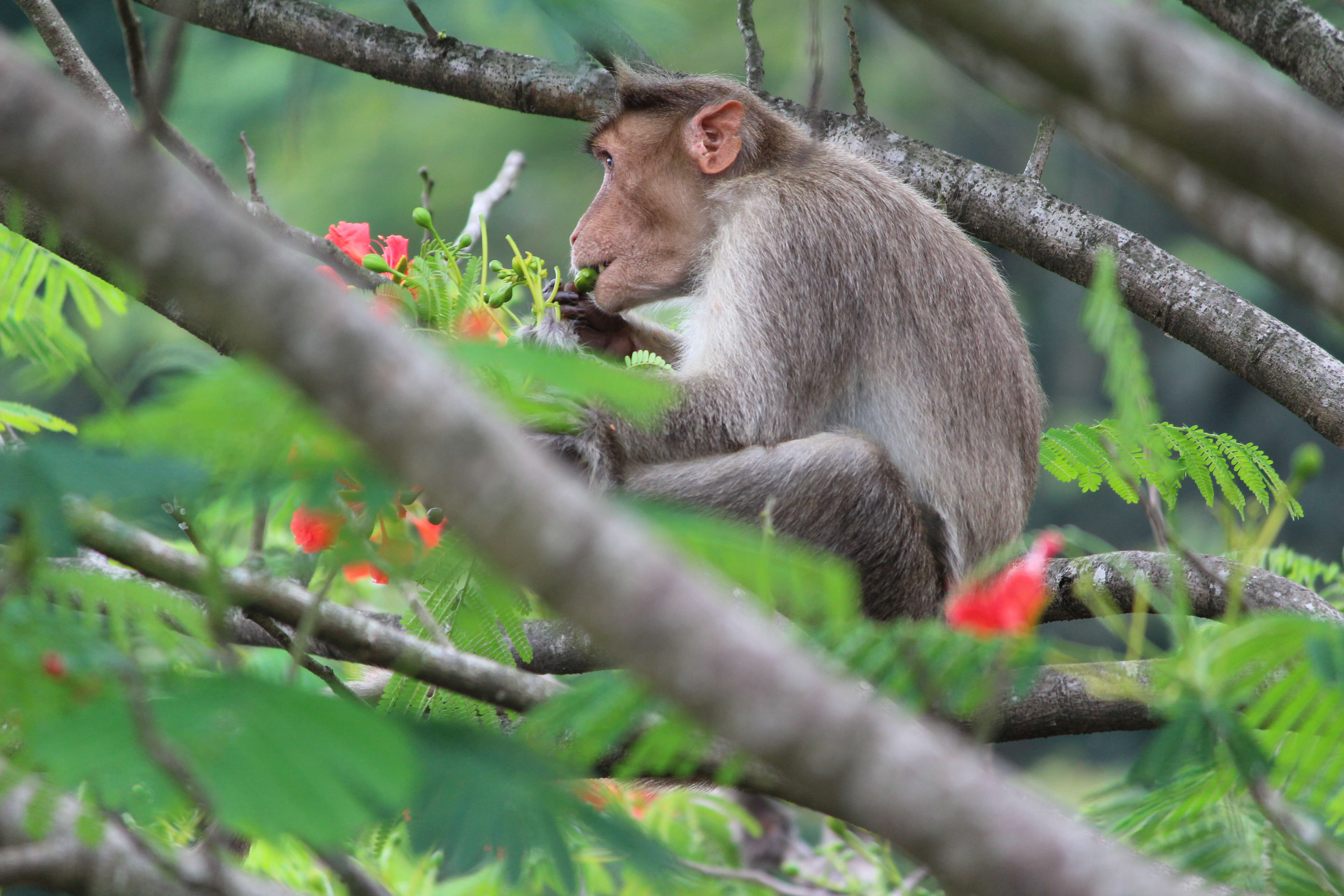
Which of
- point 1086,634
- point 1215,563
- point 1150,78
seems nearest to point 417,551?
point 1150,78

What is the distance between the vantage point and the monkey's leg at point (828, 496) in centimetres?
324

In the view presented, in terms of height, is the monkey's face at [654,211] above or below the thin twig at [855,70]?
below

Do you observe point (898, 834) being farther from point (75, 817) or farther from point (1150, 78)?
point (75, 817)

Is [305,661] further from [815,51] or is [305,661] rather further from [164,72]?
[815,51]

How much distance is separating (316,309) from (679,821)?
4.06 m

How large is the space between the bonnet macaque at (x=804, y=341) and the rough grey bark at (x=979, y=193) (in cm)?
22

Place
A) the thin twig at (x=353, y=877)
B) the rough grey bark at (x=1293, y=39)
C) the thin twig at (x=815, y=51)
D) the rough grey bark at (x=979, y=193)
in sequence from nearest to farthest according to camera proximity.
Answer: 1. the thin twig at (x=353, y=877)
2. the thin twig at (x=815, y=51)
3. the rough grey bark at (x=1293, y=39)
4. the rough grey bark at (x=979, y=193)

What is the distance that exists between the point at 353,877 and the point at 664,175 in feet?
9.67

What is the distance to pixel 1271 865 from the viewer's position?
59.1 inches

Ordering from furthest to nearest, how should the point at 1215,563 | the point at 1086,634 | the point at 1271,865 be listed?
1. the point at 1086,634
2. the point at 1215,563
3. the point at 1271,865

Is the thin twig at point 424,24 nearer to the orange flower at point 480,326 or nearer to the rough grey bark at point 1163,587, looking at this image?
the orange flower at point 480,326

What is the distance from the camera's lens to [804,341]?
3602 mm

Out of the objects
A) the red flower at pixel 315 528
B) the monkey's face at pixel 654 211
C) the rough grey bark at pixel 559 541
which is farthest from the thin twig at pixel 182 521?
the monkey's face at pixel 654 211

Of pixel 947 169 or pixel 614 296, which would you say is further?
pixel 947 169
